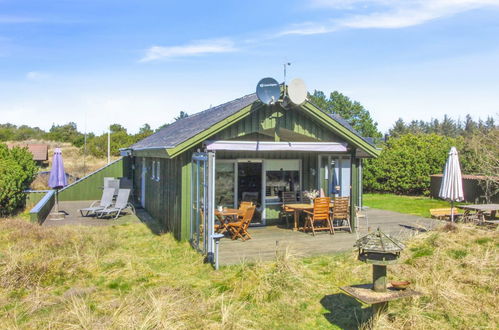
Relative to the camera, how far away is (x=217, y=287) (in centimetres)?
678

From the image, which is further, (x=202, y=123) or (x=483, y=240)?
(x=202, y=123)

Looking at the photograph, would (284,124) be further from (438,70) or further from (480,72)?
(480,72)

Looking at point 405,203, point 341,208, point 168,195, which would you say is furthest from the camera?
point 405,203

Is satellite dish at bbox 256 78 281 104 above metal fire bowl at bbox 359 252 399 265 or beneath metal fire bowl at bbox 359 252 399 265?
above

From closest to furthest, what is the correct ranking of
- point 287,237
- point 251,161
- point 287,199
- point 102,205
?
point 287,237 < point 251,161 < point 287,199 < point 102,205

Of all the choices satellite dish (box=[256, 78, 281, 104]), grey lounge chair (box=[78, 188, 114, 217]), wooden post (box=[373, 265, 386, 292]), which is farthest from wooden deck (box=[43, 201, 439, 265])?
satellite dish (box=[256, 78, 281, 104])

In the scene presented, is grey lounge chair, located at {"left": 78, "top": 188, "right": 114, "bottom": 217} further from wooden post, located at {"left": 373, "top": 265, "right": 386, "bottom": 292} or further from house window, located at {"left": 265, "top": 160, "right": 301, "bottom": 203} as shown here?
wooden post, located at {"left": 373, "top": 265, "right": 386, "bottom": 292}

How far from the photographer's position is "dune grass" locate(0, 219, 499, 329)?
17.5ft

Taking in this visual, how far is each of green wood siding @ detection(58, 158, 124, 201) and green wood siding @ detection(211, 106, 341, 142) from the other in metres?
13.0

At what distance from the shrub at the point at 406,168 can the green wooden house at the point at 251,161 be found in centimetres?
1009

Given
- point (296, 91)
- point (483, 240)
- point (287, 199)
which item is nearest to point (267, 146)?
point (296, 91)

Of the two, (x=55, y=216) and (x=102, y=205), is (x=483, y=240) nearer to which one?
(x=102, y=205)

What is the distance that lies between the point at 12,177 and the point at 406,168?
19529 millimetres

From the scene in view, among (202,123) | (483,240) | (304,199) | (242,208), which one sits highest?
(202,123)
